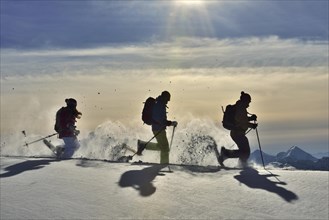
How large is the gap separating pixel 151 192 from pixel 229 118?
581 centimetres

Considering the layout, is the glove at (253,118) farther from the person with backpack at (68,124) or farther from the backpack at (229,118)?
the person with backpack at (68,124)

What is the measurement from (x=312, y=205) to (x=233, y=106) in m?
5.69

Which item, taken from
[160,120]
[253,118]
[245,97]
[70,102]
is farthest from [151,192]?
[70,102]

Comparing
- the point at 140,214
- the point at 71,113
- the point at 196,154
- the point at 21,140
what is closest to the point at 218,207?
the point at 140,214

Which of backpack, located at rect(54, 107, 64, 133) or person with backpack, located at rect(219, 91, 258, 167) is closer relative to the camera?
person with backpack, located at rect(219, 91, 258, 167)

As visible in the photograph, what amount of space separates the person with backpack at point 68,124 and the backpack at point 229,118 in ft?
18.0

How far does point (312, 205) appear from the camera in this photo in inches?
472

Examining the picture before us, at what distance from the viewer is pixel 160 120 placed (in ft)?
54.6

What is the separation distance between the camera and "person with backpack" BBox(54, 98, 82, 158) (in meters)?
19.3

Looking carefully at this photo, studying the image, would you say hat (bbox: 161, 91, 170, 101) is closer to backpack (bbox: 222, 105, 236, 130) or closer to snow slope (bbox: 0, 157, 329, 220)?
backpack (bbox: 222, 105, 236, 130)

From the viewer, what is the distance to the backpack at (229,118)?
17.0 metres

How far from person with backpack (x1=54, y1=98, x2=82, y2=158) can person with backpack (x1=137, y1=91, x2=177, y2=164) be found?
3.48 m

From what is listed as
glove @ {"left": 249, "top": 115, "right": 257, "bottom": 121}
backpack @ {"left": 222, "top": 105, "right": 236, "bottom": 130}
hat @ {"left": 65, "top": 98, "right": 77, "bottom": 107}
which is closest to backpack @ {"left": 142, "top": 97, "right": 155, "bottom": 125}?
backpack @ {"left": 222, "top": 105, "right": 236, "bottom": 130}

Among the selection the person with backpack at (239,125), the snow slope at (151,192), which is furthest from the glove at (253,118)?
the snow slope at (151,192)
